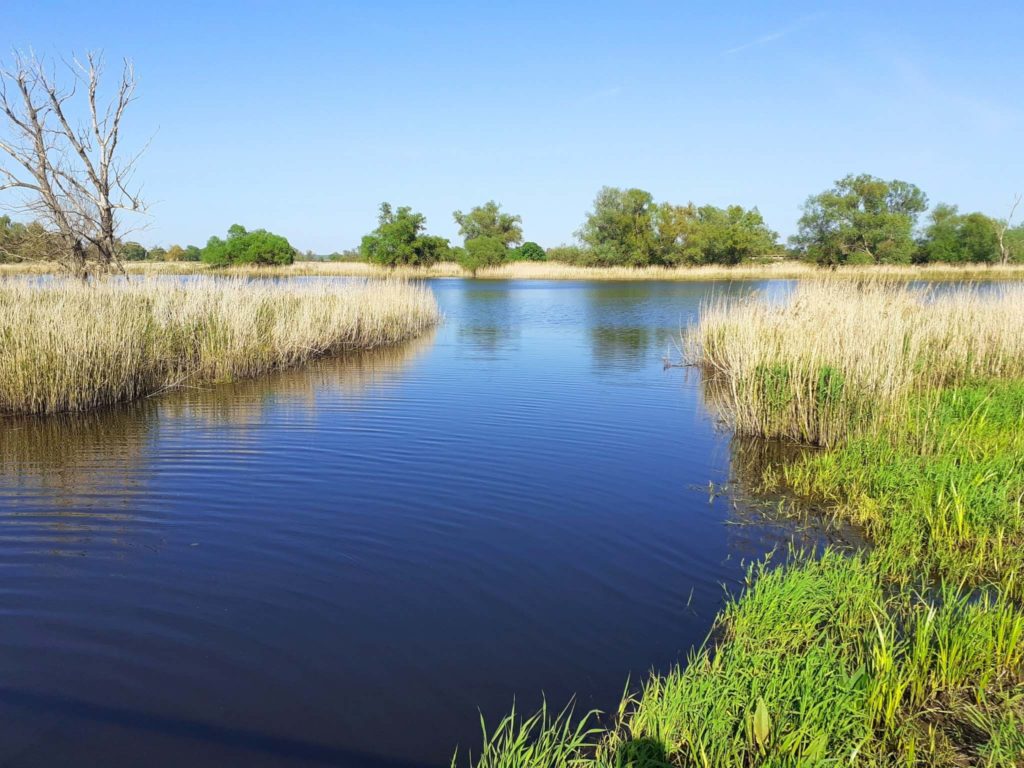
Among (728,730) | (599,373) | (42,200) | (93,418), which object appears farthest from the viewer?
(42,200)

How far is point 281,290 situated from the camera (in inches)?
714

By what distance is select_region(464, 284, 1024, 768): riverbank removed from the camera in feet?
9.61

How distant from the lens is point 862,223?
65.2 meters

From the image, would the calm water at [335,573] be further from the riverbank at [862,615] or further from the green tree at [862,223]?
the green tree at [862,223]

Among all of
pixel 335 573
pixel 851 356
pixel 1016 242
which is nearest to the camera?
pixel 335 573

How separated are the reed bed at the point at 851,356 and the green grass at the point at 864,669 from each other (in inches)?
103

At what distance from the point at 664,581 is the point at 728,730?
2087mm

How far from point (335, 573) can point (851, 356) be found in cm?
680

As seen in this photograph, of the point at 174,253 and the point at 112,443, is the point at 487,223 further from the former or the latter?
the point at 112,443

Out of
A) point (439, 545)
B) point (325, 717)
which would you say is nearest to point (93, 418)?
point (439, 545)

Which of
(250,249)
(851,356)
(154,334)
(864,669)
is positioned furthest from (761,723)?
(250,249)

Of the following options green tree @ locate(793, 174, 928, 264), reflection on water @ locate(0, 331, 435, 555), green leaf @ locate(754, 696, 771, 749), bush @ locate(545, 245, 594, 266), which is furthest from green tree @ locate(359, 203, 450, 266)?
green leaf @ locate(754, 696, 771, 749)

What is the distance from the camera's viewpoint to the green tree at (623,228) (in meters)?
69.4

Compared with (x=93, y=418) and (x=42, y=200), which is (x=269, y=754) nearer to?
(x=93, y=418)
